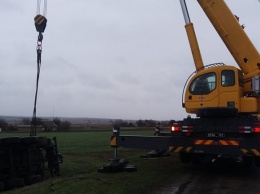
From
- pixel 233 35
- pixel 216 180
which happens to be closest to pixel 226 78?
pixel 233 35

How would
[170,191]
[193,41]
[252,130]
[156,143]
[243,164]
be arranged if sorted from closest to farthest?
[170,191] < [252,130] < [156,143] < [243,164] < [193,41]

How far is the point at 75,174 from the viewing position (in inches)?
441

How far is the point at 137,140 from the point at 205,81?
9.46 feet

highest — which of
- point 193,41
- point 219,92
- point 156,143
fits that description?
point 193,41

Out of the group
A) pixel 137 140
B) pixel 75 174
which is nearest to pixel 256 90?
pixel 137 140

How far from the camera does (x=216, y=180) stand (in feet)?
33.8

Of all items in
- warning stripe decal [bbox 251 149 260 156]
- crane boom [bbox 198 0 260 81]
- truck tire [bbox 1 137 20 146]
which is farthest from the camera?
crane boom [bbox 198 0 260 81]

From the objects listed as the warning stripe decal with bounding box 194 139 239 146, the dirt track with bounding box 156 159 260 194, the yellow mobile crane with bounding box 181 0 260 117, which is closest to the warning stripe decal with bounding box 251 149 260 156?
the warning stripe decal with bounding box 194 139 239 146

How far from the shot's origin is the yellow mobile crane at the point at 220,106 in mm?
10820

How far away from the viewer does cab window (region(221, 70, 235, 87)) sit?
12.1 metres

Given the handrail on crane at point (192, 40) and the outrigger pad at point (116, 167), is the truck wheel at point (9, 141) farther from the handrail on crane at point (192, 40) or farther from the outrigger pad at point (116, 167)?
the handrail on crane at point (192, 40)

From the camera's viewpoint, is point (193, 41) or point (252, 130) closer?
point (252, 130)

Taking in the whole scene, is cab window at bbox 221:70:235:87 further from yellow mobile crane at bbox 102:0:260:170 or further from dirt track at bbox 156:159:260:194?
dirt track at bbox 156:159:260:194

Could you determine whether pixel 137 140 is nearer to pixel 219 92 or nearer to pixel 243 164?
pixel 219 92
